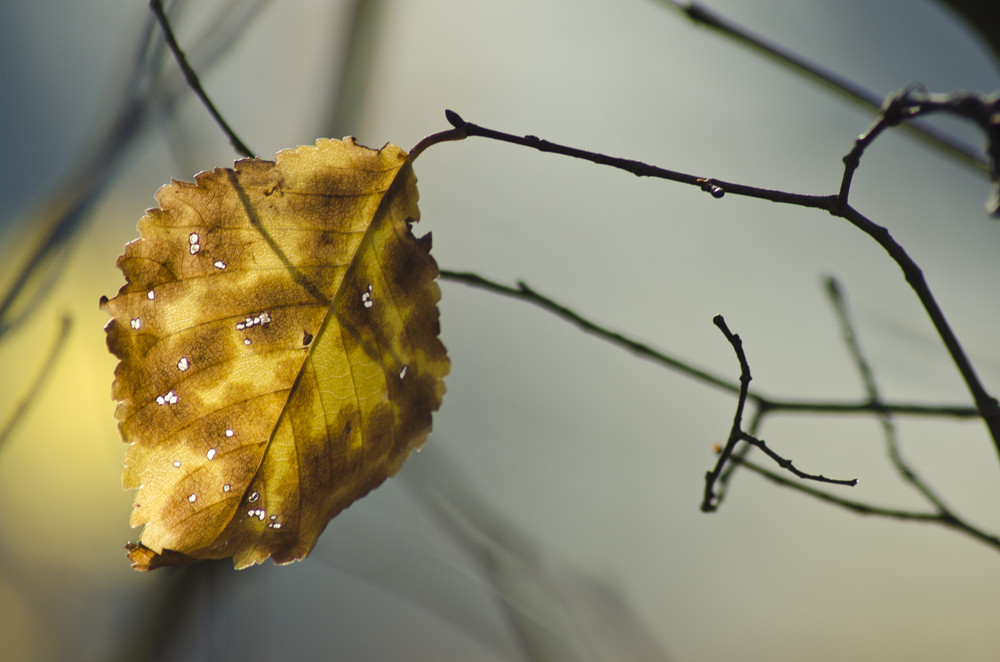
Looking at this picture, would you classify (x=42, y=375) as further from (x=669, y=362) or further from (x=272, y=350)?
(x=669, y=362)

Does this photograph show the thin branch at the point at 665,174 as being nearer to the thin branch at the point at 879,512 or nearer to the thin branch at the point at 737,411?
the thin branch at the point at 737,411

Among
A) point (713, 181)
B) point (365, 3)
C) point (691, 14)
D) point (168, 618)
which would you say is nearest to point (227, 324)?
point (713, 181)

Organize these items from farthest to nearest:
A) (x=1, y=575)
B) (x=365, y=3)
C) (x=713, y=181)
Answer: (x=1, y=575), (x=365, y=3), (x=713, y=181)

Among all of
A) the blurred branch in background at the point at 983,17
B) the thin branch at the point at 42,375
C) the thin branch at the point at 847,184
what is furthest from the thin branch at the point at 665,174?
the thin branch at the point at 42,375

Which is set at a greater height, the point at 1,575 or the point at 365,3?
the point at 365,3

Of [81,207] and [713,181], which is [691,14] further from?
[81,207]

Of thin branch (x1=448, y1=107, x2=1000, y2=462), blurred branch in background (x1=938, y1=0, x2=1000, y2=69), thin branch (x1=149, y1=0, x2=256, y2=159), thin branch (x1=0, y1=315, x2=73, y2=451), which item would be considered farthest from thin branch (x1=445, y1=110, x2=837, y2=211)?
thin branch (x1=0, y1=315, x2=73, y2=451)

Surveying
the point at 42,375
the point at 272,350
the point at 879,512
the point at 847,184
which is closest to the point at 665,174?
the point at 847,184

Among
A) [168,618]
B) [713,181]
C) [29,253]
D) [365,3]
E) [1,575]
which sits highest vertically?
[365,3]

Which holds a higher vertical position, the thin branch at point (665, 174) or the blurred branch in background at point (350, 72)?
the blurred branch in background at point (350, 72)
